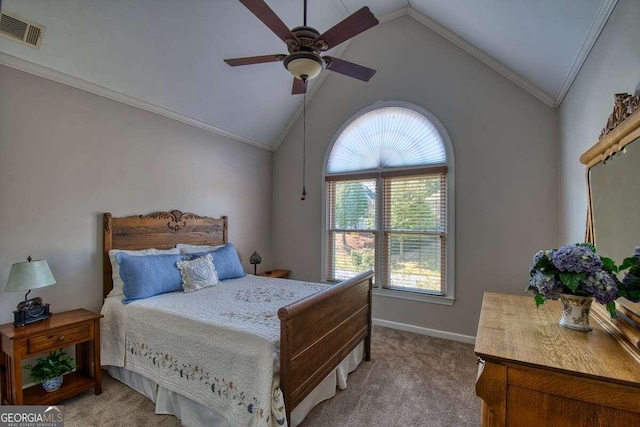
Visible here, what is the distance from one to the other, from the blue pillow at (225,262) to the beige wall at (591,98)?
341cm

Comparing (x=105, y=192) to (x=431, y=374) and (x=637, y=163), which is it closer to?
(x=431, y=374)

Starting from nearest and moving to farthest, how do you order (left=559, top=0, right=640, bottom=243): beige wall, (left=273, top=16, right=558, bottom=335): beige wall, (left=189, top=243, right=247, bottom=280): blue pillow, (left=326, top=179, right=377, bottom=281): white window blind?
(left=559, top=0, right=640, bottom=243): beige wall → (left=273, top=16, right=558, bottom=335): beige wall → (left=189, top=243, right=247, bottom=280): blue pillow → (left=326, top=179, right=377, bottom=281): white window blind

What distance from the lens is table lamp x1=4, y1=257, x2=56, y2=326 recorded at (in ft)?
6.95

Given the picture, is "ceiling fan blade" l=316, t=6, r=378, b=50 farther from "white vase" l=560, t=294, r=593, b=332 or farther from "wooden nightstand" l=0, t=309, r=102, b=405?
"wooden nightstand" l=0, t=309, r=102, b=405

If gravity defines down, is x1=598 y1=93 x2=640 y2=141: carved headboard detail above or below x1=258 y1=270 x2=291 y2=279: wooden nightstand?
above

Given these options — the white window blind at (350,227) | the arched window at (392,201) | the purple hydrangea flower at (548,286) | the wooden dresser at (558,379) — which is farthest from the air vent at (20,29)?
the purple hydrangea flower at (548,286)

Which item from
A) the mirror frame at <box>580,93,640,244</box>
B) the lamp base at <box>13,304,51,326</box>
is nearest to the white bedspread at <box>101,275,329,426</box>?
the lamp base at <box>13,304,51,326</box>

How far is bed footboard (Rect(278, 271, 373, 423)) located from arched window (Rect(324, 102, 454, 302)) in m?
1.13

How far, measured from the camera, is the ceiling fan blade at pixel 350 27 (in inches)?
70.1

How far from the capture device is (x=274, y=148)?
16.4 feet

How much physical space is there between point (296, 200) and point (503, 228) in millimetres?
2868

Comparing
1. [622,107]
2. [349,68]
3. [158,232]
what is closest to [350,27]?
[349,68]

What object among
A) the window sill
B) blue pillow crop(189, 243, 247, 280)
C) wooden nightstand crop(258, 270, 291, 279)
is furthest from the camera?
Result: wooden nightstand crop(258, 270, 291, 279)

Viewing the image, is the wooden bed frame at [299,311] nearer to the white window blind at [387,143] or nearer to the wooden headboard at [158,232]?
the wooden headboard at [158,232]
